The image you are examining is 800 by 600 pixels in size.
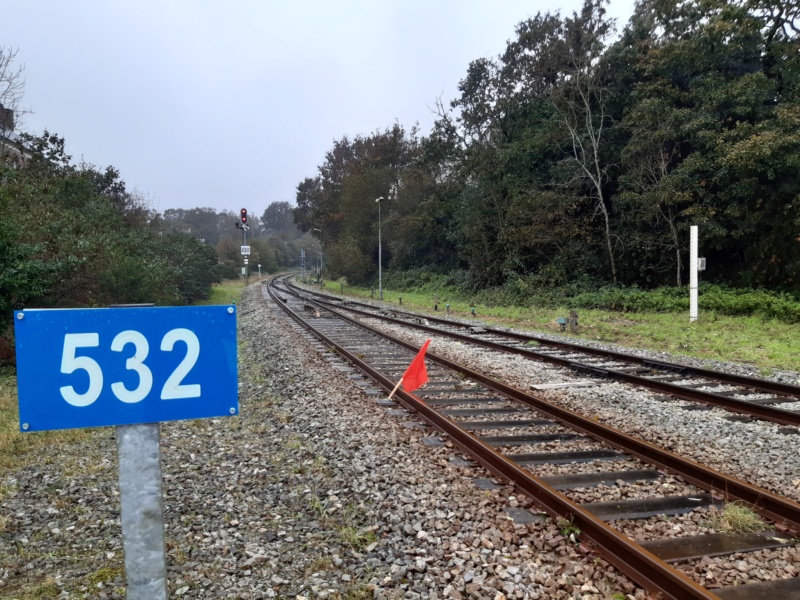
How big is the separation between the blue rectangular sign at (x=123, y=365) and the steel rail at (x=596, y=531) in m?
2.63

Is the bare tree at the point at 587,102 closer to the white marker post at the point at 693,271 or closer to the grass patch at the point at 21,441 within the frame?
the white marker post at the point at 693,271

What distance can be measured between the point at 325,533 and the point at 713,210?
21967 millimetres

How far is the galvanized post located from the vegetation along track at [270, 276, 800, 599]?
2.67m

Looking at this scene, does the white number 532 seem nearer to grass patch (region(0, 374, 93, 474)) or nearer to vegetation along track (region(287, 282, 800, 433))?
grass patch (region(0, 374, 93, 474))

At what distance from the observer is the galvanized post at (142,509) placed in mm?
1913

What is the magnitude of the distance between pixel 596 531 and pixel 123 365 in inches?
124

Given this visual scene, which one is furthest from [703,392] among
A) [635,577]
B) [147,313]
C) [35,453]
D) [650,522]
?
[35,453]

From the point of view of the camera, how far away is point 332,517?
4273 millimetres

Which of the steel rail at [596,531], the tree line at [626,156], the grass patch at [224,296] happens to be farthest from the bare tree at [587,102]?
the steel rail at [596,531]

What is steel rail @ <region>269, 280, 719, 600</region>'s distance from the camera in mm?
3047

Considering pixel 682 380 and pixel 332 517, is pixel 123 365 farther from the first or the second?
pixel 682 380

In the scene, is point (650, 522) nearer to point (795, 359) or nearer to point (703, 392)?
point (703, 392)

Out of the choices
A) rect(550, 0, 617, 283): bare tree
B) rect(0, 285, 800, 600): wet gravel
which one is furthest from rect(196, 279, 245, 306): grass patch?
rect(550, 0, 617, 283): bare tree

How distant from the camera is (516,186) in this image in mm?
30281
